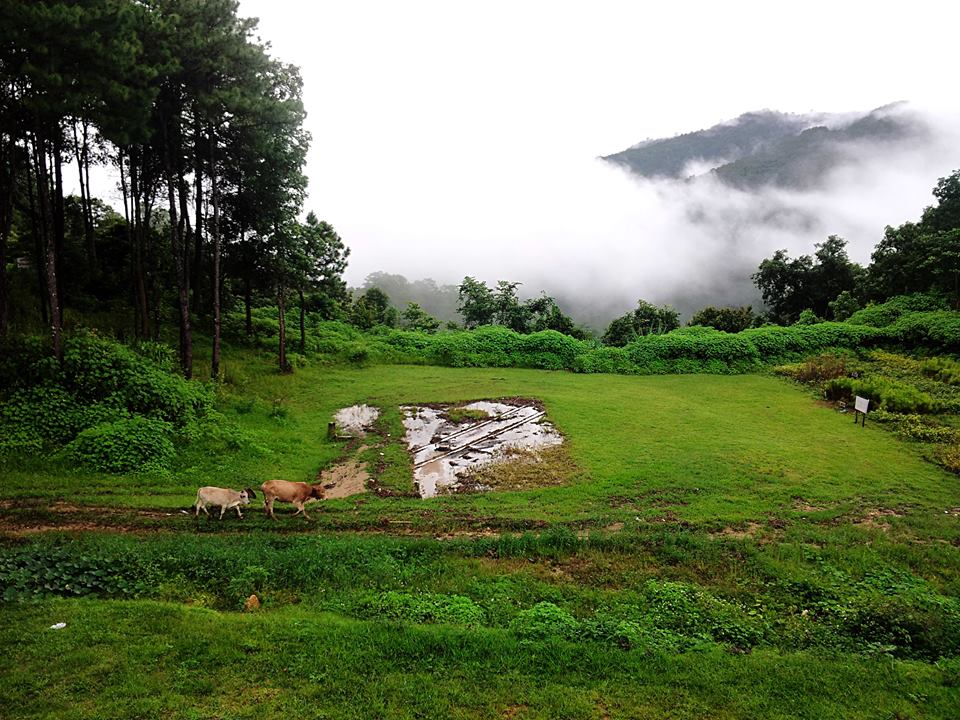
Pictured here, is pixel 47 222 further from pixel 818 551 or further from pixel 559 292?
pixel 559 292

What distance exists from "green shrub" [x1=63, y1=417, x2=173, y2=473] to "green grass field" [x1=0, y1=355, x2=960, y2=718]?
1.77ft

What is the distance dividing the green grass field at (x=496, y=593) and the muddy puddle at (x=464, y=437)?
3.09 ft

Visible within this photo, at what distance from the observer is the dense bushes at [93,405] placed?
1255 centimetres

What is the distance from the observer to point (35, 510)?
32.7 feet

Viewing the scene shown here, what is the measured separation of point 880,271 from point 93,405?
171ft

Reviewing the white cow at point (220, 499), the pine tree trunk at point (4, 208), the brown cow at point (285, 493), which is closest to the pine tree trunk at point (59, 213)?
the pine tree trunk at point (4, 208)

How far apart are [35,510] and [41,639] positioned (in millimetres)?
5181

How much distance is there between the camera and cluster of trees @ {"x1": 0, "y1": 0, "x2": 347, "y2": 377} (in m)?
12.9

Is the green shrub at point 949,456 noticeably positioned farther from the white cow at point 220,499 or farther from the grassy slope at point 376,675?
the white cow at point 220,499

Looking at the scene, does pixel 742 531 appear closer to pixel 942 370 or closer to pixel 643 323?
pixel 942 370

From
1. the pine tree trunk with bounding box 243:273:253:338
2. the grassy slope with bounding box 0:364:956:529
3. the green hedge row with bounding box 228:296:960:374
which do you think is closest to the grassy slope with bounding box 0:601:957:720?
the grassy slope with bounding box 0:364:956:529

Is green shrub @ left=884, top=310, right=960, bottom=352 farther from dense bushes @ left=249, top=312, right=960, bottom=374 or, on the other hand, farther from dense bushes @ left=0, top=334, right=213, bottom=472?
dense bushes @ left=0, top=334, right=213, bottom=472

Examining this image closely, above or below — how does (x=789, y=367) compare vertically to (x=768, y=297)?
below

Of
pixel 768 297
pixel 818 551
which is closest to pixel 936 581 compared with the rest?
pixel 818 551
